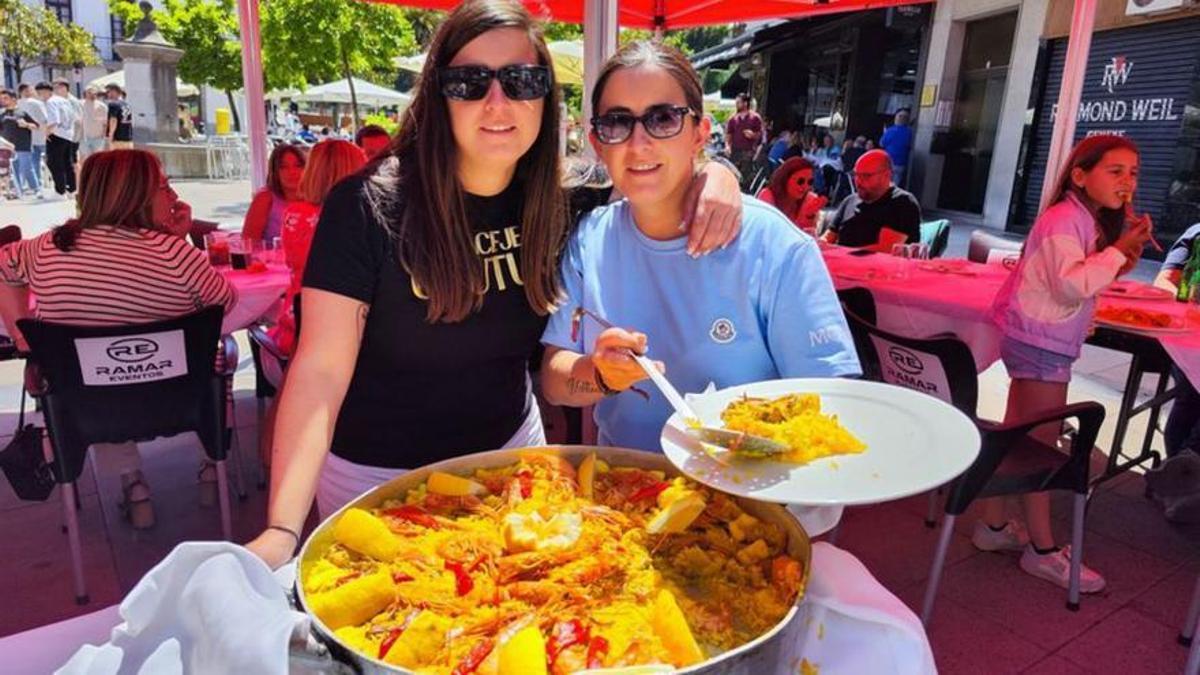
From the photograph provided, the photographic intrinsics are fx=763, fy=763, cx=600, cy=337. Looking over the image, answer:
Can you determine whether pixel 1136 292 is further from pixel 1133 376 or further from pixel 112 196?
pixel 112 196

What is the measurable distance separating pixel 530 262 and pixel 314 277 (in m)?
0.47

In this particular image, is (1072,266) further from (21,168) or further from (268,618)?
(21,168)

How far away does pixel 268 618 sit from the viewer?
85cm

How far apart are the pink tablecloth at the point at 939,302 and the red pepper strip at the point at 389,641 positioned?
11.6 ft

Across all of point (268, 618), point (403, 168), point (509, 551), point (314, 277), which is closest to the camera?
point (268, 618)

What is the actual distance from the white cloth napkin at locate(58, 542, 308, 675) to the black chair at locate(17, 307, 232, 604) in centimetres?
253

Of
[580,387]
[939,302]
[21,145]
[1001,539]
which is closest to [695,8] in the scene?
[939,302]

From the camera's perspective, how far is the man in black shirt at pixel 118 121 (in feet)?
55.7

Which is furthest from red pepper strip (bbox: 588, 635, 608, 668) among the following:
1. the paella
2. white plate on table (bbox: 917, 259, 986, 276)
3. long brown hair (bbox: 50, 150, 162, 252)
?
white plate on table (bbox: 917, 259, 986, 276)

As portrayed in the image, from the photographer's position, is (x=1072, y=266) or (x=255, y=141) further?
(x=255, y=141)

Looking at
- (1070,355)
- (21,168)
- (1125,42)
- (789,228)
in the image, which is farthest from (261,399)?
(21,168)

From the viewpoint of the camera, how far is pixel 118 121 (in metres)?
17.2

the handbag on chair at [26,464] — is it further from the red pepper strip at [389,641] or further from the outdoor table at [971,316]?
the outdoor table at [971,316]

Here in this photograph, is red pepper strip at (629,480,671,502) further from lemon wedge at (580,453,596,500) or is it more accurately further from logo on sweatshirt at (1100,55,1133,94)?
logo on sweatshirt at (1100,55,1133,94)
